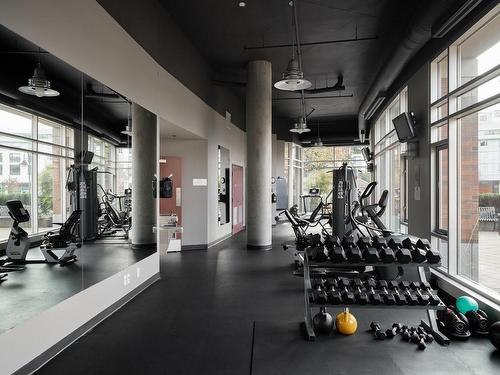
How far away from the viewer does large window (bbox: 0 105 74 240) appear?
93.6 inches

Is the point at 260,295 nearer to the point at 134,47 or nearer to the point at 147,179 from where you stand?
the point at 147,179

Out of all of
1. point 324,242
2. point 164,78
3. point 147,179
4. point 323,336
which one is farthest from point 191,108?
point 323,336

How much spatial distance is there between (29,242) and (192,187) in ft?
16.3

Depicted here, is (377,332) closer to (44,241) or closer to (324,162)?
(44,241)

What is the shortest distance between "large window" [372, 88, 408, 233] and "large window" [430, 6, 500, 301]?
2.08 metres

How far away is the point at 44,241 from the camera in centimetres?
289

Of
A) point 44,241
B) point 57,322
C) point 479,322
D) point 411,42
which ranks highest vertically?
point 411,42

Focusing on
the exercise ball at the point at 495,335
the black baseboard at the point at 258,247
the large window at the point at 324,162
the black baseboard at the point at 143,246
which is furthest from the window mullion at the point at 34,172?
the large window at the point at 324,162

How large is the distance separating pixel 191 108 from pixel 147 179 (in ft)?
7.40

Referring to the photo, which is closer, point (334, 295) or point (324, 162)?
point (334, 295)

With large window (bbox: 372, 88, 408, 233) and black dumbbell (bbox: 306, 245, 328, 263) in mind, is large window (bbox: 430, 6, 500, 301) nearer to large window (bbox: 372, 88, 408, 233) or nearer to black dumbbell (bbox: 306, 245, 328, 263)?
black dumbbell (bbox: 306, 245, 328, 263)

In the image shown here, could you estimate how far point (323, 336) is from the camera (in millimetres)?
3297

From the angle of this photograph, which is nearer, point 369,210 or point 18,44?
point 18,44

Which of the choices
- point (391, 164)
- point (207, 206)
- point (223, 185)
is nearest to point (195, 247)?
point (207, 206)
